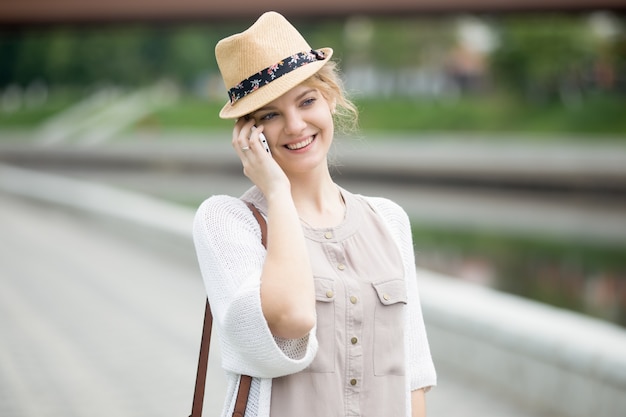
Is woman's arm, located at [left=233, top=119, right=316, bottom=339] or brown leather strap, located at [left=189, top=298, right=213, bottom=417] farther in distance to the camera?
brown leather strap, located at [left=189, top=298, right=213, bottom=417]

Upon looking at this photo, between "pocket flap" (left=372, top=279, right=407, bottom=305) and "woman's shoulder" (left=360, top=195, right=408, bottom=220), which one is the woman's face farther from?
"pocket flap" (left=372, top=279, right=407, bottom=305)

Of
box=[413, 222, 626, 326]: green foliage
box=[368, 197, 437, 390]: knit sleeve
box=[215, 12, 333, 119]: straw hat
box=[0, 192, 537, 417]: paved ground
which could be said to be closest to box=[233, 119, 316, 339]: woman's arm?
box=[215, 12, 333, 119]: straw hat

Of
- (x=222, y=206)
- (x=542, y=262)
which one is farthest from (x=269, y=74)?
(x=542, y=262)

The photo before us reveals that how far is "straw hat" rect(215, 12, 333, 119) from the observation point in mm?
2184

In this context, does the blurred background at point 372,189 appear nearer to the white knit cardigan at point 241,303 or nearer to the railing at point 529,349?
the railing at point 529,349

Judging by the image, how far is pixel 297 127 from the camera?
7.29 ft

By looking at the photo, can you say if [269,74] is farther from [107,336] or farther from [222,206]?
[107,336]

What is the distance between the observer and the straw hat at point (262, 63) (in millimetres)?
2184

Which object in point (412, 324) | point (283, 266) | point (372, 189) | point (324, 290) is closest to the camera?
point (283, 266)

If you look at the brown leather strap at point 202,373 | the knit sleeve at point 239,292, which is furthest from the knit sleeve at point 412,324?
the brown leather strap at point 202,373

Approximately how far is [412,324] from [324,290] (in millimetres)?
318

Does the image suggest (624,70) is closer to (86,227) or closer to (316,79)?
(86,227)

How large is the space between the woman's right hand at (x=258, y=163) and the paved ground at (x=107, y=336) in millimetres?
3141

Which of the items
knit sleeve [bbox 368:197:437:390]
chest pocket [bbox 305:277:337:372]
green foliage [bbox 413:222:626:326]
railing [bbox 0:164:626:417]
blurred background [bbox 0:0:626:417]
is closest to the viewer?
chest pocket [bbox 305:277:337:372]
